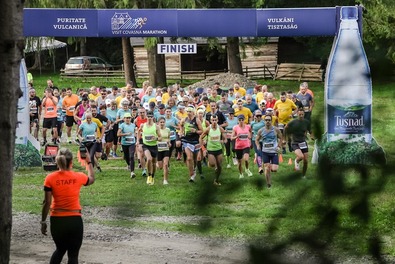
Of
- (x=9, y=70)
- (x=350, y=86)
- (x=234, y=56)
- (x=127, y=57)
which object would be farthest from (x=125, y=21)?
(x=350, y=86)

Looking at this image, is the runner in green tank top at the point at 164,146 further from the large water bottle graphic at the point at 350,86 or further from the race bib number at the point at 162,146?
the large water bottle graphic at the point at 350,86

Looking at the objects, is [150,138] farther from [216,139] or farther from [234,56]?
[234,56]

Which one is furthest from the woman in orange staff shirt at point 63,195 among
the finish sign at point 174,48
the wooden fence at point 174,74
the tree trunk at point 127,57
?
the wooden fence at point 174,74

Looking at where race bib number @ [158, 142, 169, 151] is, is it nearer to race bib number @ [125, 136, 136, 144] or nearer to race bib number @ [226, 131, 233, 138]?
race bib number @ [125, 136, 136, 144]

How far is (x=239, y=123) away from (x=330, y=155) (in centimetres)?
2008

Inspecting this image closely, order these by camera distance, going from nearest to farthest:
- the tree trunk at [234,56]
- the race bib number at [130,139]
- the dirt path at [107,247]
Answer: the dirt path at [107,247] → the race bib number at [130,139] → the tree trunk at [234,56]

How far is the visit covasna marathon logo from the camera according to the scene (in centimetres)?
2383

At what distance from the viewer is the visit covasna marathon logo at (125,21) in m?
23.8

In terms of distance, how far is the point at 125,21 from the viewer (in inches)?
939

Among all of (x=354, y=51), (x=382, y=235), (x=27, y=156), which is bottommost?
(x=27, y=156)

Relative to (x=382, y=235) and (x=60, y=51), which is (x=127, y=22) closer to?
(x=382, y=235)

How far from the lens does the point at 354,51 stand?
85.3 inches

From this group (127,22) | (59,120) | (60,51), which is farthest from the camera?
(60,51)

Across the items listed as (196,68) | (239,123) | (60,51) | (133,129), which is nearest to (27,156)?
(133,129)
